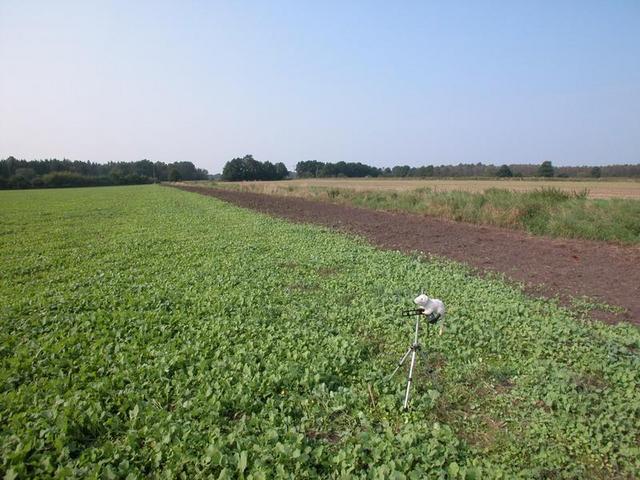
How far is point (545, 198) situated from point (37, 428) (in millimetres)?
20501

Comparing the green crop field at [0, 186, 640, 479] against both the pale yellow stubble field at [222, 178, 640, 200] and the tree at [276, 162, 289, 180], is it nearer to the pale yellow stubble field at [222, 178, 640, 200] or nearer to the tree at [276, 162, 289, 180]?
the pale yellow stubble field at [222, 178, 640, 200]

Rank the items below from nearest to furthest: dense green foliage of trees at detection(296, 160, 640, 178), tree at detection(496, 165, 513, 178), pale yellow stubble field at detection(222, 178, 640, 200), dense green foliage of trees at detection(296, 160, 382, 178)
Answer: pale yellow stubble field at detection(222, 178, 640, 200) < dense green foliage of trees at detection(296, 160, 640, 178) < tree at detection(496, 165, 513, 178) < dense green foliage of trees at detection(296, 160, 382, 178)

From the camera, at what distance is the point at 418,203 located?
81.6 ft

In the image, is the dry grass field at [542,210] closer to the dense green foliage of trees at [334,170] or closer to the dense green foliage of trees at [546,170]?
the dense green foliage of trees at [546,170]

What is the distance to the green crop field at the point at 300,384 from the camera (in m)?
3.03

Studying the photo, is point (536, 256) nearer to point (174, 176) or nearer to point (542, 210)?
point (542, 210)

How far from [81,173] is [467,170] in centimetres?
11259

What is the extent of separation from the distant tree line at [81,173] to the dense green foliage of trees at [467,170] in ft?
158

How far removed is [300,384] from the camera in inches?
161

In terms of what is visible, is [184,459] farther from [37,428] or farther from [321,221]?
[321,221]

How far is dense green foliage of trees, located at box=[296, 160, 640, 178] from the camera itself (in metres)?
69.2

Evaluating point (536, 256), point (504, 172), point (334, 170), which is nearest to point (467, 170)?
point (504, 172)

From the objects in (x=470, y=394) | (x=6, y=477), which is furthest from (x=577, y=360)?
(x=6, y=477)

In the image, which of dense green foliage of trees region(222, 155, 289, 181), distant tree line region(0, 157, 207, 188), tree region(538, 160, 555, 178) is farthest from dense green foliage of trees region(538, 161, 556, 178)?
distant tree line region(0, 157, 207, 188)
